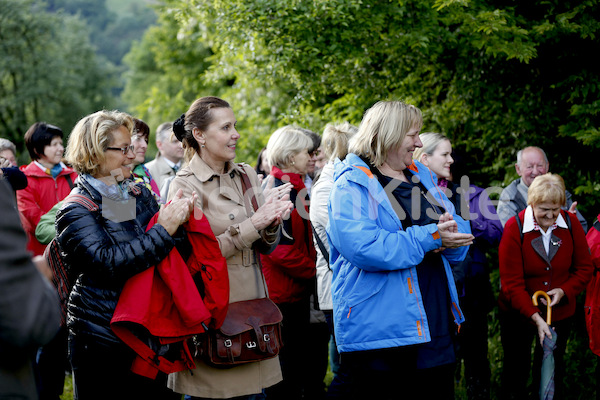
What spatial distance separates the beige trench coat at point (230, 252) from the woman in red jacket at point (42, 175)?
2797 millimetres

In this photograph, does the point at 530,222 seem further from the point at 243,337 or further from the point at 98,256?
the point at 98,256

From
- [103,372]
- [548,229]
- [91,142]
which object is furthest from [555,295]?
[91,142]

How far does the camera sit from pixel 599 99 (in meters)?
5.91

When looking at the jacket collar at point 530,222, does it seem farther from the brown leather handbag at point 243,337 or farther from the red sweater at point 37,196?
the red sweater at point 37,196

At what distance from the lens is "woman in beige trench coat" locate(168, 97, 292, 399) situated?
3.41 meters

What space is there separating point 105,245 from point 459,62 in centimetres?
495

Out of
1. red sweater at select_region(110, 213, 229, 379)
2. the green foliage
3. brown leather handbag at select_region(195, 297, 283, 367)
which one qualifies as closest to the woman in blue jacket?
brown leather handbag at select_region(195, 297, 283, 367)

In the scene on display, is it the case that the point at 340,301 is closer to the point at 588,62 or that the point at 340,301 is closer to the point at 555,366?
the point at 555,366

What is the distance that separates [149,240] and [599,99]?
15.4ft

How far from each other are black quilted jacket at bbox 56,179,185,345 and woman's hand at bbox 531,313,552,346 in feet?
9.83

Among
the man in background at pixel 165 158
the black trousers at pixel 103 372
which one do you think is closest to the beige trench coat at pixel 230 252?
the black trousers at pixel 103 372

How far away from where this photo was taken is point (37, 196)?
5859 mm

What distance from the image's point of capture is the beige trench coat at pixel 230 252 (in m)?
3.40

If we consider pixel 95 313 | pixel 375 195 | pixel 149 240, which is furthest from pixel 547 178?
pixel 95 313
